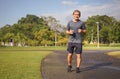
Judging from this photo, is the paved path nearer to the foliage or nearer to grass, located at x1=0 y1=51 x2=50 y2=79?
grass, located at x1=0 y1=51 x2=50 y2=79

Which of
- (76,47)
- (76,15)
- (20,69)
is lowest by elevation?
(20,69)

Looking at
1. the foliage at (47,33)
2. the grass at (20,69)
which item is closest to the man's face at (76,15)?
the grass at (20,69)

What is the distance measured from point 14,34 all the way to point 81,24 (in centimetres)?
10210

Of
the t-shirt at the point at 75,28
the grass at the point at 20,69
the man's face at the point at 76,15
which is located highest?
the man's face at the point at 76,15

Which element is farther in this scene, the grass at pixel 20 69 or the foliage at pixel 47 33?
the foliage at pixel 47 33

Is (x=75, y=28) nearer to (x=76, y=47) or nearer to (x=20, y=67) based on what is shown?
(x=76, y=47)

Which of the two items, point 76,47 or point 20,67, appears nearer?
point 76,47

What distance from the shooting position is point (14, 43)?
11375 cm

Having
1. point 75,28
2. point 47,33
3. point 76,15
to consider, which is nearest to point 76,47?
point 75,28

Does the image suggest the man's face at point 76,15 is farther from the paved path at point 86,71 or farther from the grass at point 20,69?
the grass at point 20,69

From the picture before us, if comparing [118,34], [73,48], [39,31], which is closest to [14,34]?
[39,31]

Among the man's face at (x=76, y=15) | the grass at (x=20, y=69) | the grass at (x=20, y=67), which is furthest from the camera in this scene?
the man's face at (x=76, y=15)

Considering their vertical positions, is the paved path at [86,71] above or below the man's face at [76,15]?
below

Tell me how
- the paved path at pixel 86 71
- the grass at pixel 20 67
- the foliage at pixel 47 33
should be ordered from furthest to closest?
the foliage at pixel 47 33
the grass at pixel 20 67
the paved path at pixel 86 71
